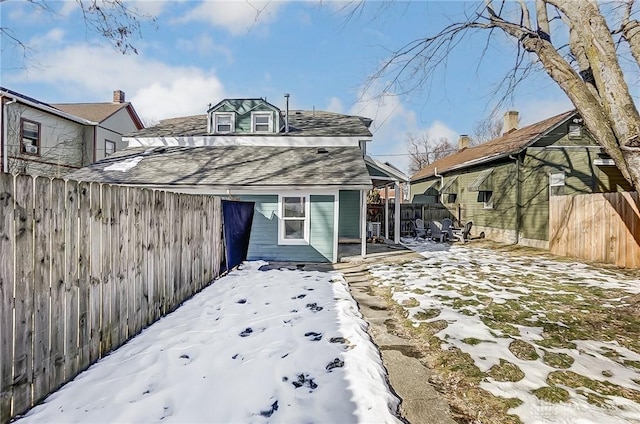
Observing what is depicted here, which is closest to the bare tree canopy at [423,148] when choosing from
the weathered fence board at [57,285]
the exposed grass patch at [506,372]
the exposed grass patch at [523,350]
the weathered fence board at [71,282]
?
the exposed grass patch at [523,350]

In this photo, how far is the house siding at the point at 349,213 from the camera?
14005 millimetres

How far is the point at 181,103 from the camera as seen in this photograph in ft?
76.7

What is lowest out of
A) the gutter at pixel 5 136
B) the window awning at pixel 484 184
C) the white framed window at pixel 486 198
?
the white framed window at pixel 486 198

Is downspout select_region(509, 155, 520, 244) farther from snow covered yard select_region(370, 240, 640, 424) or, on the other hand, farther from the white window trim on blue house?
the white window trim on blue house

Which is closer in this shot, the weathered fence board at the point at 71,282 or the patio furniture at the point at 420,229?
the weathered fence board at the point at 71,282

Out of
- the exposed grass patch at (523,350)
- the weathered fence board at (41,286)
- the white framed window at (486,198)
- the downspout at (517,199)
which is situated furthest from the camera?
the white framed window at (486,198)

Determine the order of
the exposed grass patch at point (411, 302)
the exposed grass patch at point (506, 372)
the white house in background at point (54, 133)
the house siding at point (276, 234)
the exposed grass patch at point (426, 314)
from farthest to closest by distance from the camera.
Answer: the white house in background at point (54, 133) < the house siding at point (276, 234) < the exposed grass patch at point (411, 302) < the exposed grass patch at point (426, 314) < the exposed grass patch at point (506, 372)

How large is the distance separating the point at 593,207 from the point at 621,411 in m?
9.13

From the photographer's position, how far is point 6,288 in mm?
2211

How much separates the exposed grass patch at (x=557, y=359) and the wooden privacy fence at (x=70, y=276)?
4539mm

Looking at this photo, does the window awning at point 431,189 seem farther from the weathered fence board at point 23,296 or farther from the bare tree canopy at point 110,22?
the weathered fence board at point 23,296

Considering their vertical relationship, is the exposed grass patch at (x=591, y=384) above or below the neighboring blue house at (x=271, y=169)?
below

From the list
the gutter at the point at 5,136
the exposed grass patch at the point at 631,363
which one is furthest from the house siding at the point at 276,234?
the gutter at the point at 5,136

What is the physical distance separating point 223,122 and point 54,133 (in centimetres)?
1008
